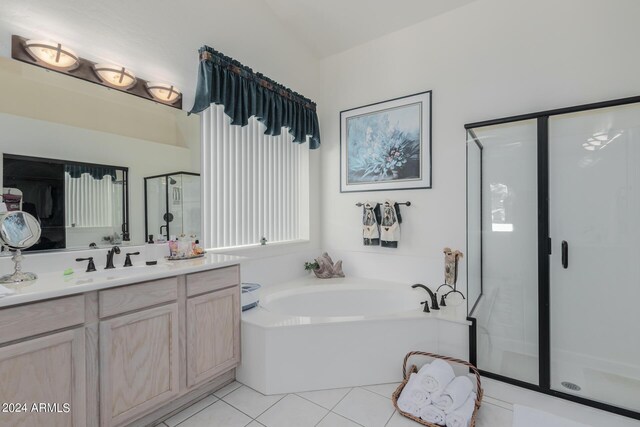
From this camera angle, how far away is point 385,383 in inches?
81.1

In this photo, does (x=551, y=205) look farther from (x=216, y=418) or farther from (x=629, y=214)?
(x=216, y=418)

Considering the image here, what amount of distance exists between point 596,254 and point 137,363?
2.89 meters

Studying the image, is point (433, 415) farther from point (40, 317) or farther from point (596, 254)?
point (40, 317)

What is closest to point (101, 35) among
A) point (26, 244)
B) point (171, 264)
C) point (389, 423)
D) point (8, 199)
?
point (8, 199)

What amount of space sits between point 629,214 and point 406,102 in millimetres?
1874

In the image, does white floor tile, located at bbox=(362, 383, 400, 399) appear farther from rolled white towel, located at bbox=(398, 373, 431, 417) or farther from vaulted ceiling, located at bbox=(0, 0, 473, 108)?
vaulted ceiling, located at bbox=(0, 0, 473, 108)

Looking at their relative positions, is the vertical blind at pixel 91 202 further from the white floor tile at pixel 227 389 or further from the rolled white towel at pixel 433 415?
the rolled white towel at pixel 433 415

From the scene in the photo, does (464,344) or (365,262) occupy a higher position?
(365,262)

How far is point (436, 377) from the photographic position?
69.0 inches

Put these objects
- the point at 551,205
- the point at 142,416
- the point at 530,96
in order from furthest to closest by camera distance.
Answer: the point at 530,96
the point at 551,205
the point at 142,416

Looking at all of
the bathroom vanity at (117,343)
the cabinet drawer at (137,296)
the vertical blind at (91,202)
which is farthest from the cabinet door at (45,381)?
the vertical blind at (91,202)

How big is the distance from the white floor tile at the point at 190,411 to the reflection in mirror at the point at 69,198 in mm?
1131

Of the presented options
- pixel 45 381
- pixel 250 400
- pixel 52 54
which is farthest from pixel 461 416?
pixel 52 54

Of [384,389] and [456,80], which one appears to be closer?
[384,389]
